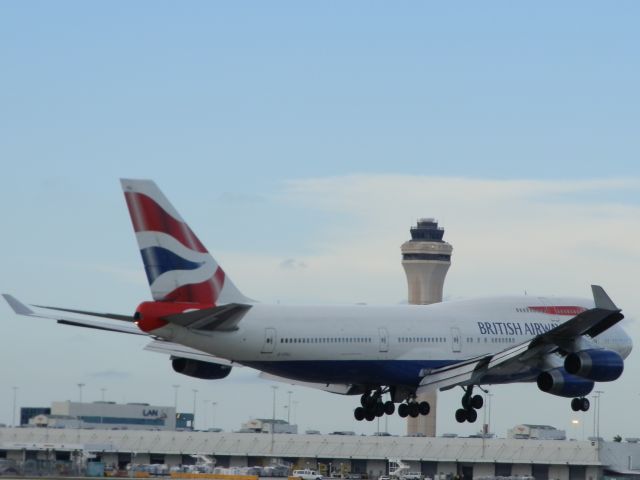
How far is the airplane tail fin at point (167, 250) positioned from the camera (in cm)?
5884

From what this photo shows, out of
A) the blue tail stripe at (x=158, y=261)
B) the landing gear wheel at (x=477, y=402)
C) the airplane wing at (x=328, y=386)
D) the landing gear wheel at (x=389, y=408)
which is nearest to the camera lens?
the blue tail stripe at (x=158, y=261)

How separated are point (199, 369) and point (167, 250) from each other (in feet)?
34.7

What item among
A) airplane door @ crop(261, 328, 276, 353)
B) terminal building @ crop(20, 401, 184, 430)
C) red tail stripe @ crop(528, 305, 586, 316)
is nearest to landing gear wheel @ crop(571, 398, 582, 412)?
red tail stripe @ crop(528, 305, 586, 316)

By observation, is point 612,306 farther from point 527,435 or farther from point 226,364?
point 527,435

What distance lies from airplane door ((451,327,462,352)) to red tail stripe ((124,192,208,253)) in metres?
16.2

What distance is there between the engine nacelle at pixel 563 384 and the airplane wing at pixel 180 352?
47.6 feet

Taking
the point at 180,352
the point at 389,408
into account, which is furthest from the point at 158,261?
the point at 389,408

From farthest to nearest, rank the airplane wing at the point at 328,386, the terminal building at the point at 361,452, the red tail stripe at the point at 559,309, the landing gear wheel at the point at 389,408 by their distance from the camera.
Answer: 1. the terminal building at the point at 361,452
2. the red tail stripe at the point at 559,309
3. the landing gear wheel at the point at 389,408
4. the airplane wing at the point at 328,386

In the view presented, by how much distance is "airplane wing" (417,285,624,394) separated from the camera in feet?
203

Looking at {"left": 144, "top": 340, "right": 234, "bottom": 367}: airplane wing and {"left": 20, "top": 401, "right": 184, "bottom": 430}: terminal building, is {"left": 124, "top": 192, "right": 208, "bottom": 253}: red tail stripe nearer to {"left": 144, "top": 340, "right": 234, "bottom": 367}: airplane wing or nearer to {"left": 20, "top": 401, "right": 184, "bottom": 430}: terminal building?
{"left": 144, "top": 340, "right": 234, "bottom": 367}: airplane wing

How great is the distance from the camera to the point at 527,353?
6638 cm

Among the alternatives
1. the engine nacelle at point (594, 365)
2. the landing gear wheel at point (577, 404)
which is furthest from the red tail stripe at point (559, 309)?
the engine nacelle at point (594, 365)

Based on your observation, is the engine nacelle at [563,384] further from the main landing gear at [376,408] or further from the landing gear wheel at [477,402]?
the main landing gear at [376,408]

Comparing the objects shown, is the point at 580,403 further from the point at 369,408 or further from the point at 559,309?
the point at 369,408
